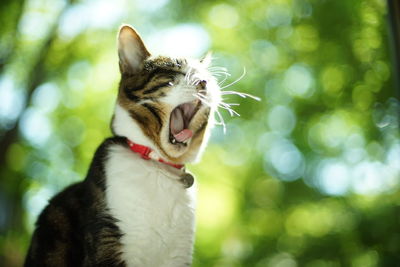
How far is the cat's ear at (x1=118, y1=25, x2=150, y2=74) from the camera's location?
4.64ft

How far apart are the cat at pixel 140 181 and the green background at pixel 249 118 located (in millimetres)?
2116

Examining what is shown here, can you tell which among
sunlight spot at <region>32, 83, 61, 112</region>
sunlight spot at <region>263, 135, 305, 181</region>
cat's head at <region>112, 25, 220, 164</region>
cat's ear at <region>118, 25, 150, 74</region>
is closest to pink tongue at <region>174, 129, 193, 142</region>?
cat's head at <region>112, 25, 220, 164</region>

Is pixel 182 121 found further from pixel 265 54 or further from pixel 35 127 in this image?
pixel 35 127

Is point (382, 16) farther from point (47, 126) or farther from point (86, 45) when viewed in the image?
point (47, 126)

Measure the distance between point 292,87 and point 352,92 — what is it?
0.65 m

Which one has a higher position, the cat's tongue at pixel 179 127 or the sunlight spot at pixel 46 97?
the cat's tongue at pixel 179 127

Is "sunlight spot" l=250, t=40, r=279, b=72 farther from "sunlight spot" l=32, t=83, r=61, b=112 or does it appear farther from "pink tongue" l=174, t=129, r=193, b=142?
"pink tongue" l=174, t=129, r=193, b=142

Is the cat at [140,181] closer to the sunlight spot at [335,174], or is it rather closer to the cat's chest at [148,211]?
the cat's chest at [148,211]

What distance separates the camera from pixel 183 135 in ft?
4.44

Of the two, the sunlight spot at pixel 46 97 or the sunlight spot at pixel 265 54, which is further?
the sunlight spot at pixel 265 54

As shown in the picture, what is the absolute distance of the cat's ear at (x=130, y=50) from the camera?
55.6 inches

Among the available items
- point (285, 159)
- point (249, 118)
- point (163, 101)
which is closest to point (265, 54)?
point (249, 118)

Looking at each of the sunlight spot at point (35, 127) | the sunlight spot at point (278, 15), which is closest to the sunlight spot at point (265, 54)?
the sunlight spot at point (278, 15)

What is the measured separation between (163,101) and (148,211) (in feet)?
1.14
